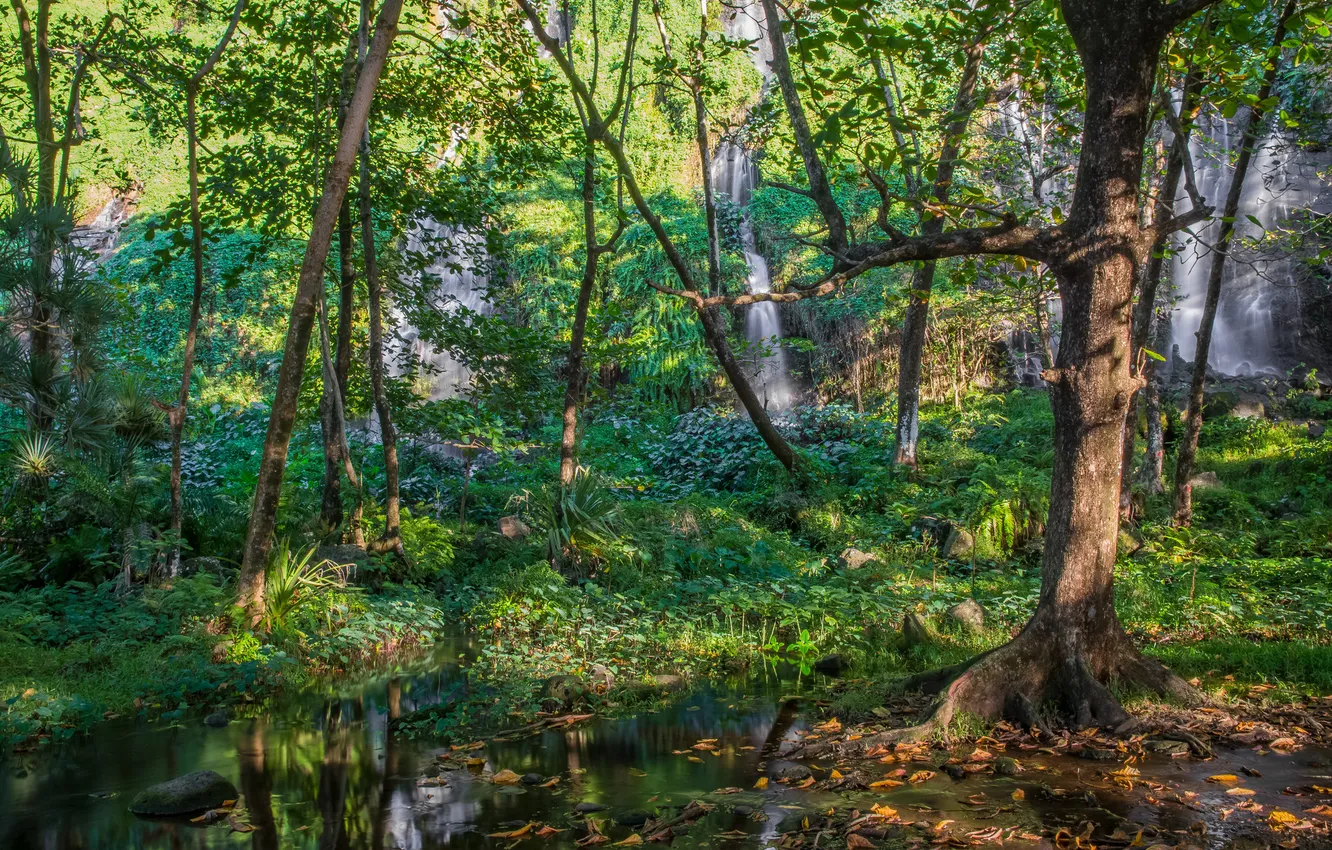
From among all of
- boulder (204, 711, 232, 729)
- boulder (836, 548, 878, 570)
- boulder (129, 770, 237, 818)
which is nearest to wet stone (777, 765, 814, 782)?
boulder (129, 770, 237, 818)

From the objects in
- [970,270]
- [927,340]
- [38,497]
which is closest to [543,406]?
[38,497]

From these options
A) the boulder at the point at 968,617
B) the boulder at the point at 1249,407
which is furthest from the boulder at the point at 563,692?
the boulder at the point at 1249,407

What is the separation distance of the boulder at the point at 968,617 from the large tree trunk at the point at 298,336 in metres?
6.03

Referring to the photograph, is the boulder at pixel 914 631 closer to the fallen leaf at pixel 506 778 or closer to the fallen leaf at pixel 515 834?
the fallen leaf at pixel 506 778

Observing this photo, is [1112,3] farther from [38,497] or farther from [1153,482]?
[38,497]

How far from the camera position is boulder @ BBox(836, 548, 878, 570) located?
36.1ft

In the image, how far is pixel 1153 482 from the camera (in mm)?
14109

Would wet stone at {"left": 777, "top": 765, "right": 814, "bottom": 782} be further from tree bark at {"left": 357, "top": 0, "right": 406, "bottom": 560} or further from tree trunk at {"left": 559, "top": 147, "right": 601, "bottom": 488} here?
tree bark at {"left": 357, "top": 0, "right": 406, "bottom": 560}

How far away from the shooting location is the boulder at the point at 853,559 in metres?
11.0

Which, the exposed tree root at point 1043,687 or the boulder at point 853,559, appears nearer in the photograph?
the exposed tree root at point 1043,687

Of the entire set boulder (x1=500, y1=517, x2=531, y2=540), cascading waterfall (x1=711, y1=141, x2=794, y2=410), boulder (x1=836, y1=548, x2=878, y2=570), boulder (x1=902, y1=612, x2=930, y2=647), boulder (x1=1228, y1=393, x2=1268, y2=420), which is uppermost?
cascading waterfall (x1=711, y1=141, x2=794, y2=410)

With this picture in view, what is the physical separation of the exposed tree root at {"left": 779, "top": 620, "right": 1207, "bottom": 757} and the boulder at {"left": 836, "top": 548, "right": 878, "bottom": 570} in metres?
5.46

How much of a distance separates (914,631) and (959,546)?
4416 millimetres

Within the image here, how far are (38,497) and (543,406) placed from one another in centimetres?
651
